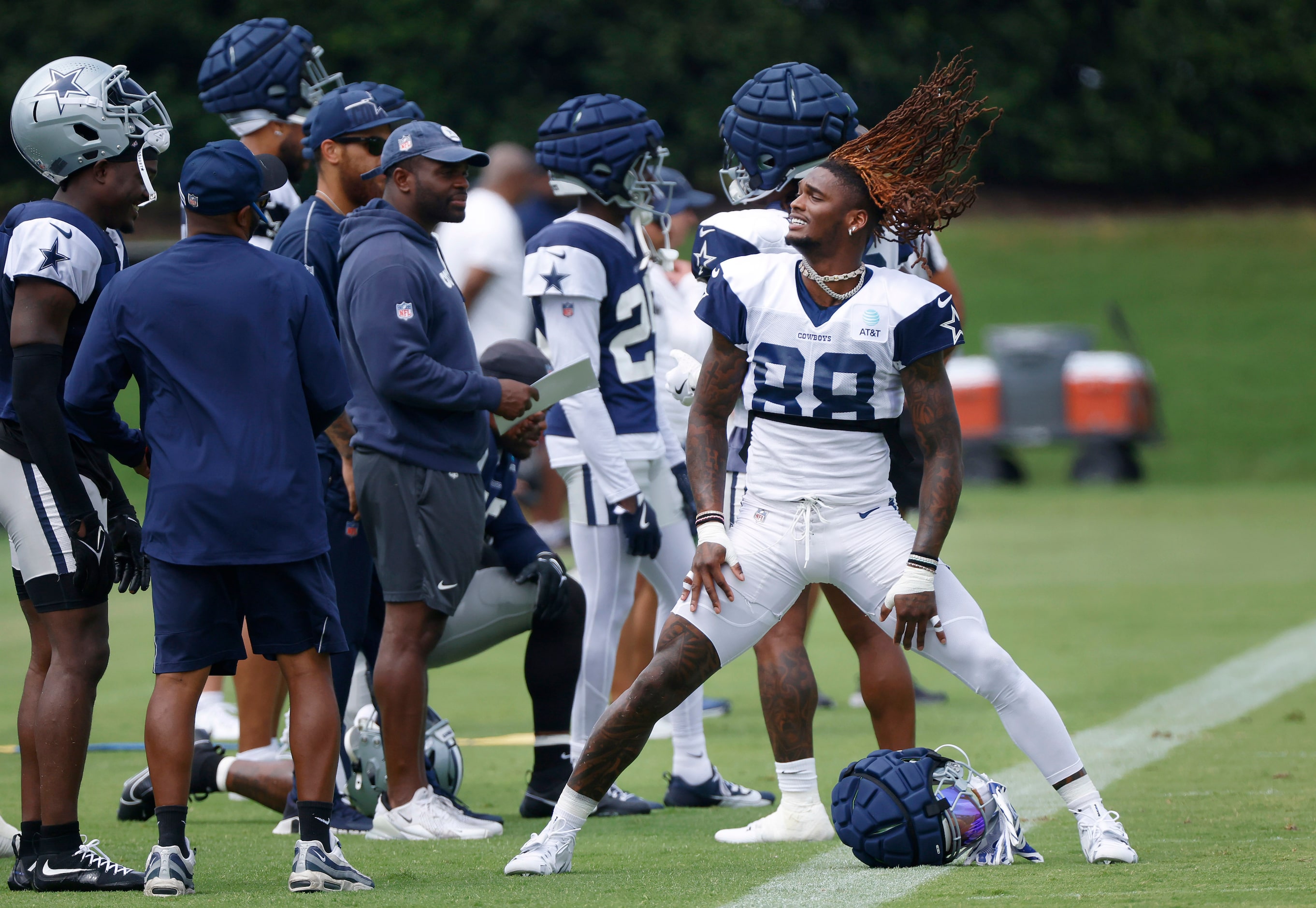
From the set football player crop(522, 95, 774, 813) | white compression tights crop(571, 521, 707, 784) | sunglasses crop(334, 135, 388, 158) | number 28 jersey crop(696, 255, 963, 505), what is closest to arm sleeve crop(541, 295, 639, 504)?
football player crop(522, 95, 774, 813)

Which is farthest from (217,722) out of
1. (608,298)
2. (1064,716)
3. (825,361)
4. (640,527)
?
(825,361)

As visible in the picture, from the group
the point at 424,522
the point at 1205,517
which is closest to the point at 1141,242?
the point at 1205,517

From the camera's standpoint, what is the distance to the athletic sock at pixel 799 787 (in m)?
5.32

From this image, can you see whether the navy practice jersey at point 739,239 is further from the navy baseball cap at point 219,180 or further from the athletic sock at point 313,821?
the athletic sock at point 313,821

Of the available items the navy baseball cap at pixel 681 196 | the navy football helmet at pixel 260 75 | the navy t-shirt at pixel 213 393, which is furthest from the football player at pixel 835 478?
the navy football helmet at pixel 260 75

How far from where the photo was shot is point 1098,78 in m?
43.3

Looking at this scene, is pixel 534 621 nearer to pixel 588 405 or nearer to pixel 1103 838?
pixel 588 405

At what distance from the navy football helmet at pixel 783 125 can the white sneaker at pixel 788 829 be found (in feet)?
6.36

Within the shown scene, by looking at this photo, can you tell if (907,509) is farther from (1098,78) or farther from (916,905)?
(1098,78)

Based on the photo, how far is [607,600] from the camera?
6.21 metres

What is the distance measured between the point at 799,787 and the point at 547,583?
3.57 feet

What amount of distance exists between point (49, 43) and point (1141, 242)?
77.3 feet

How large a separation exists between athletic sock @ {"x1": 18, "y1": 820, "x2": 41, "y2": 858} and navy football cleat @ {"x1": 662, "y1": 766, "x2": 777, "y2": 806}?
2.18 meters

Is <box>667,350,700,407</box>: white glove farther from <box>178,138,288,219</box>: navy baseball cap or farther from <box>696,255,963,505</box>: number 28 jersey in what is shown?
<box>178,138,288,219</box>: navy baseball cap
